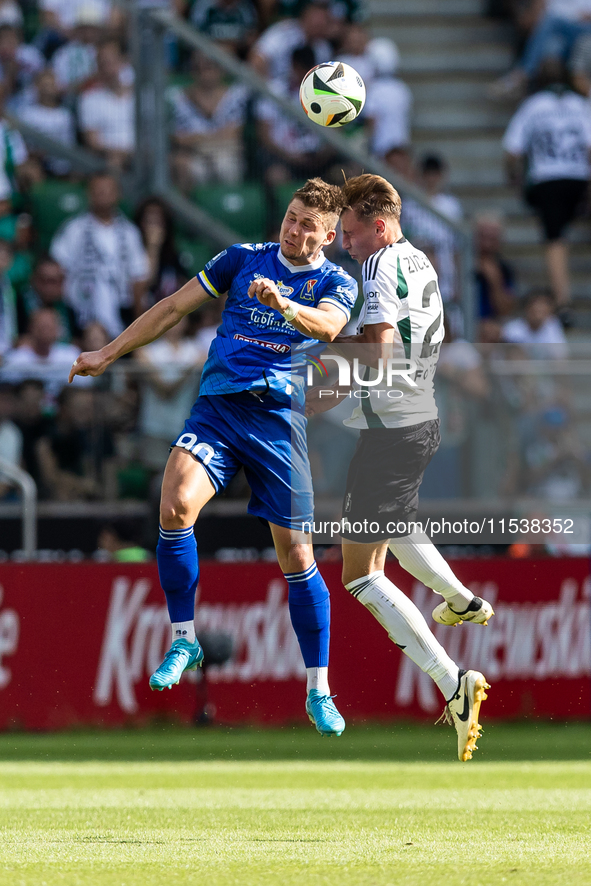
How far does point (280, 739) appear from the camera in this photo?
1242 cm

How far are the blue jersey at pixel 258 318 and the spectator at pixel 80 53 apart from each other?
8.80m

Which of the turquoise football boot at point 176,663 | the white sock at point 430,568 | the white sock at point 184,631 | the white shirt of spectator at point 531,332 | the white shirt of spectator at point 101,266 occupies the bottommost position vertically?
the turquoise football boot at point 176,663

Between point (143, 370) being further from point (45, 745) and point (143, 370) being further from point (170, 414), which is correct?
point (45, 745)

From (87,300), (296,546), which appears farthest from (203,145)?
(296,546)

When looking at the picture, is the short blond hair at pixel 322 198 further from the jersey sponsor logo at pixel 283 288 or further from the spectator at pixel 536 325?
the spectator at pixel 536 325

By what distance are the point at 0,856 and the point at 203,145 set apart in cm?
987

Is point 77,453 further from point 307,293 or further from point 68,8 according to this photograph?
point 68,8

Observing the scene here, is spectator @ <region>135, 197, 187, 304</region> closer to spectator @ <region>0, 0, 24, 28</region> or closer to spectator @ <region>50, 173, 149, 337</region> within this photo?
spectator @ <region>50, 173, 149, 337</region>

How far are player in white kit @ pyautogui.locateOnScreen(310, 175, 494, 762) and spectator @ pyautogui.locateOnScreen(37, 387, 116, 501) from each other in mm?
4712

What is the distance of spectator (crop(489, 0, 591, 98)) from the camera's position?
1714 cm

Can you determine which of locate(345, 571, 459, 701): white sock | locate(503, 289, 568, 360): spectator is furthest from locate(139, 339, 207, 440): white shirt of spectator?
locate(345, 571, 459, 701): white sock

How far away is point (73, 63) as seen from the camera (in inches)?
635

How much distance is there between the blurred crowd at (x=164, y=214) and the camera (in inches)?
480

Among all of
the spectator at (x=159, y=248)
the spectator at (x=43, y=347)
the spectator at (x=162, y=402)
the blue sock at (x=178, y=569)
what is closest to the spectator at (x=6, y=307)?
the spectator at (x=43, y=347)
